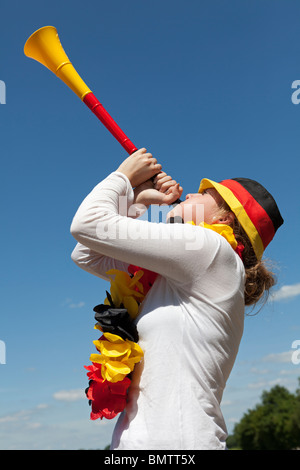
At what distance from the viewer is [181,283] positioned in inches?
109

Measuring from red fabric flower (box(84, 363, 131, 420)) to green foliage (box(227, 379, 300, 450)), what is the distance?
69854 mm

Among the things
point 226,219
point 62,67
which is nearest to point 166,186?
point 226,219

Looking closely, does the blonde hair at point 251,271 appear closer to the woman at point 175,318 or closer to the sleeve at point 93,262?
the woman at point 175,318

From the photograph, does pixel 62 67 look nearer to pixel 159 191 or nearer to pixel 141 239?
pixel 159 191

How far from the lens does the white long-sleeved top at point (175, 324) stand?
8.41ft

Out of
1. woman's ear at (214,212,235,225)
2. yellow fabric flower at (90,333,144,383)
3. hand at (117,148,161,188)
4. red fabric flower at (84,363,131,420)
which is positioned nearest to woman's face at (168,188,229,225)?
woman's ear at (214,212,235,225)

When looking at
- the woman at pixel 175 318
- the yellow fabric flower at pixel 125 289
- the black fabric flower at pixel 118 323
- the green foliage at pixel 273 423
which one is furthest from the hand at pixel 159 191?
the green foliage at pixel 273 423

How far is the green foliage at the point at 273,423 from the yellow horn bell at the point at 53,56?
2754 inches

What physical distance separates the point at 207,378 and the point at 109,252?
875 mm

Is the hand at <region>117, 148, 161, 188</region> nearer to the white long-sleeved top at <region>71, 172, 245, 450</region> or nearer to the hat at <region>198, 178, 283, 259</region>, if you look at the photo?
the white long-sleeved top at <region>71, 172, 245, 450</region>

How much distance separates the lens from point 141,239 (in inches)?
105
